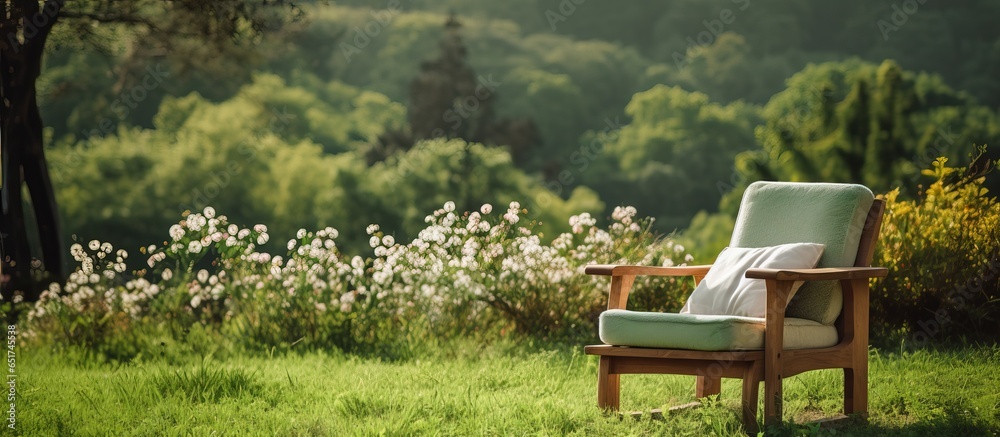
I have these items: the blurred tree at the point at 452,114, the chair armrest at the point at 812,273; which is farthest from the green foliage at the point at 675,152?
the chair armrest at the point at 812,273

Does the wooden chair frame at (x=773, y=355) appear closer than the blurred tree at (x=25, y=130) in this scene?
Yes

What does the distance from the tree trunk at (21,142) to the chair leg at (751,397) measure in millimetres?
5020

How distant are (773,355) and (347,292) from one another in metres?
3.05

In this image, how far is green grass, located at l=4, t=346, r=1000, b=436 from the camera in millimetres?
3500

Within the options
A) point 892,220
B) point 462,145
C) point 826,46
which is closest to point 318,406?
point 892,220

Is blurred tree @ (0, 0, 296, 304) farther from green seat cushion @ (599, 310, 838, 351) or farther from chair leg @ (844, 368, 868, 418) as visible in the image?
chair leg @ (844, 368, 868, 418)

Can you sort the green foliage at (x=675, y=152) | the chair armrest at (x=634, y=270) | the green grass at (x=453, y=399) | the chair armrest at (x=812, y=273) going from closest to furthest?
the chair armrest at (x=812, y=273) < the green grass at (x=453, y=399) < the chair armrest at (x=634, y=270) < the green foliage at (x=675, y=152)

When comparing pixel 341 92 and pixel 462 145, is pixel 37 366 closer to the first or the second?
pixel 462 145

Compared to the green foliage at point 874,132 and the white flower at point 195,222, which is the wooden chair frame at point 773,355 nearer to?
the white flower at point 195,222

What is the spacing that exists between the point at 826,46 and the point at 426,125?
11.9 m

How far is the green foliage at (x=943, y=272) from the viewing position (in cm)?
527

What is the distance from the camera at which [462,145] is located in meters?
29.2

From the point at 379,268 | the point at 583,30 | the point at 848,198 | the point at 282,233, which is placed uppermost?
the point at 583,30

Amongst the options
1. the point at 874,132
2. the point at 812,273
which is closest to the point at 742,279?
the point at 812,273
